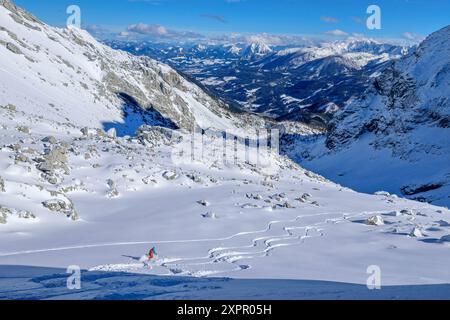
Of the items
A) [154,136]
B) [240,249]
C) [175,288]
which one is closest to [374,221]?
[240,249]

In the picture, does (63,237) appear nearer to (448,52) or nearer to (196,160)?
(196,160)

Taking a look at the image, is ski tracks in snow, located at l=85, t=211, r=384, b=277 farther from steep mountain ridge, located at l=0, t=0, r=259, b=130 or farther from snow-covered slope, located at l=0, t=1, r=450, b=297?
steep mountain ridge, located at l=0, t=0, r=259, b=130

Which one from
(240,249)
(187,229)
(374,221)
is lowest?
(240,249)

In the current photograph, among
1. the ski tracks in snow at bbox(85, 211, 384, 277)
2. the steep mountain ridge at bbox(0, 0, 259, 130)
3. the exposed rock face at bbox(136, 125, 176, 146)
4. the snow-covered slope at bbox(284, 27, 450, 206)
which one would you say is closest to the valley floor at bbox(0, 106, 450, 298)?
the ski tracks in snow at bbox(85, 211, 384, 277)

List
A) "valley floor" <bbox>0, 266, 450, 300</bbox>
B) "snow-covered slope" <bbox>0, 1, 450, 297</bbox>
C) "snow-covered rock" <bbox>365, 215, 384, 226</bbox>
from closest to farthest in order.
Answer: "valley floor" <bbox>0, 266, 450, 300</bbox> → "snow-covered slope" <bbox>0, 1, 450, 297</bbox> → "snow-covered rock" <bbox>365, 215, 384, 226</bbox>

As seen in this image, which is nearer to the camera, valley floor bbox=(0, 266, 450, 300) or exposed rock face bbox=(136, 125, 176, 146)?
valley floor bbox=(0, 266, 450, 300)

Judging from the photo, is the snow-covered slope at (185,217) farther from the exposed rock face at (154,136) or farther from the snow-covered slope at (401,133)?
the snow-covered slope at (401,133)

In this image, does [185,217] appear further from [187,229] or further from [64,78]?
[64,78]
